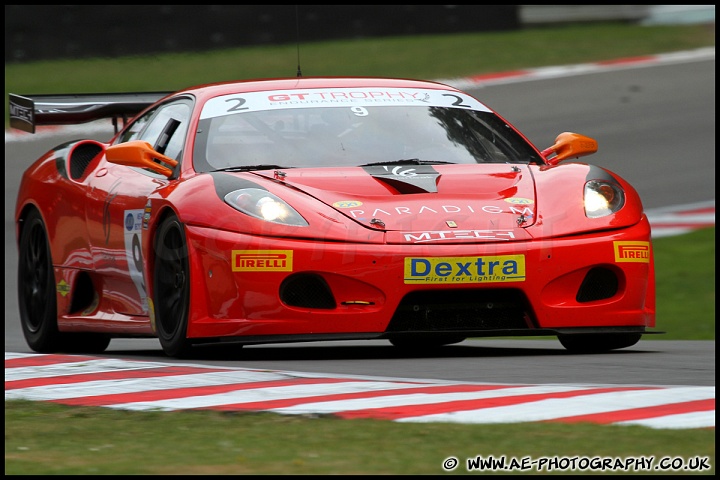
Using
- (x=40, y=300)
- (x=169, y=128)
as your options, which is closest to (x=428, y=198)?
(x=169, y=128)

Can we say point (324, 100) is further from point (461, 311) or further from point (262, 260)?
point (461, 311)

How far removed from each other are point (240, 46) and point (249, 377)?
19654mm

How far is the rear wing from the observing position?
339 inches

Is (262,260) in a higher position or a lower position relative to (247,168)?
lower

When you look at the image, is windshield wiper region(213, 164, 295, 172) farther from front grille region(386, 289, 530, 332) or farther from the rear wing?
the rear wing

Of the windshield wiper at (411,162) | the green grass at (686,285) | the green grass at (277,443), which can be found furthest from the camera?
the green grass at (686,285)

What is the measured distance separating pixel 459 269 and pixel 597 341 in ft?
3.53

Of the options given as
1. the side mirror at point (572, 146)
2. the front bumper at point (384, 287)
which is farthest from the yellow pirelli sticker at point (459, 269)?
the side mirror at point (572, 146)

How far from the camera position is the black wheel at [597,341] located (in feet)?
22.6

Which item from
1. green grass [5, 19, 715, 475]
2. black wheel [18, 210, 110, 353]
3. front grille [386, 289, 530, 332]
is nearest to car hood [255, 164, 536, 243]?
front grille [386, 289, 530, 332]

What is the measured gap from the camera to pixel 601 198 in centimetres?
668

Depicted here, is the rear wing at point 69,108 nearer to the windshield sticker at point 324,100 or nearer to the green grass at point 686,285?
the windshield sticker at point 324,100

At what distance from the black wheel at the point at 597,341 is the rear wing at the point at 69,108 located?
3111 mm

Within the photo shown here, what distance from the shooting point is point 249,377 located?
18.3 ft
